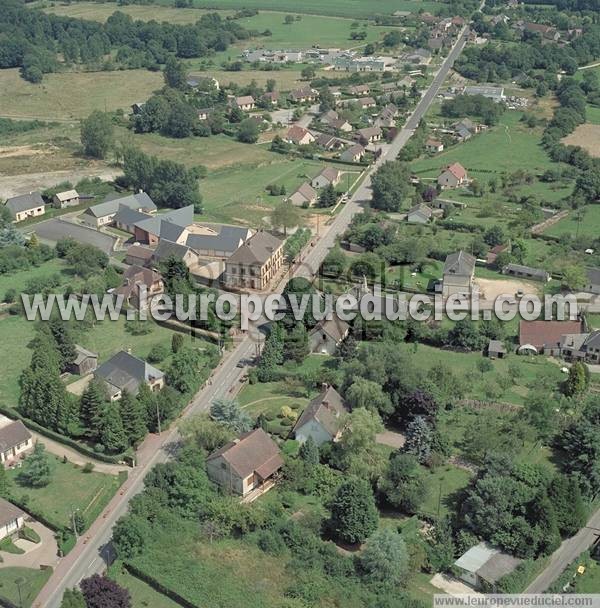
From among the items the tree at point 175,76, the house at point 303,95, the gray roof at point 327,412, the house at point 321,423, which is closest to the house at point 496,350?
the gray roof at point 327,412

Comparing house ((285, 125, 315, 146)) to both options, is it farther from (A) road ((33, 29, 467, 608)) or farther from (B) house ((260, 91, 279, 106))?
(A) road ((33, 29, 467, 608))

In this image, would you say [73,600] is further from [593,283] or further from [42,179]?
[42,179]

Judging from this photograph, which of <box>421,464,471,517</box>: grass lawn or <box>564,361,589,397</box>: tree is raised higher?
<box>564,361,589,397</box>: tree

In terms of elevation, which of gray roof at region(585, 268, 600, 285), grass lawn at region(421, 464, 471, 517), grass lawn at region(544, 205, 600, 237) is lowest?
grass lawn at region(544, 205, 600, 237)

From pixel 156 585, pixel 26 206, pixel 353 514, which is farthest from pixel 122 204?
pixel 156 585

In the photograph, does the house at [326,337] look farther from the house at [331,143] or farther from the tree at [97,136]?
the tree at [97,136]

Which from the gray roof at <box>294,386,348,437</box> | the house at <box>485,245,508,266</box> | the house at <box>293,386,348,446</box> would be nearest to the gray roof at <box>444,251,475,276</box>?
the house at <box>485,245,508,266</box>
